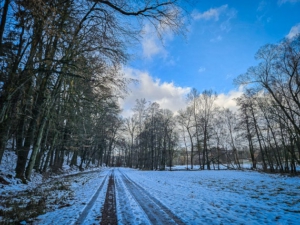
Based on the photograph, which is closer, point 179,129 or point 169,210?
point 169,210

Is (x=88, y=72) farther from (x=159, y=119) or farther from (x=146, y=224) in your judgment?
(x=159, y=119)

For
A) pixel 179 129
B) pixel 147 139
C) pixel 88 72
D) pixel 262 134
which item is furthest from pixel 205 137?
pixel 88 72

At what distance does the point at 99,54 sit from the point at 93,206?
6.26 meters

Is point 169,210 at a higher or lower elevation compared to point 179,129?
lower

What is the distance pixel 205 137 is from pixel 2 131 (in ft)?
93.3

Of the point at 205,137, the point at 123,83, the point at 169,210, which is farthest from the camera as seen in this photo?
the point at 205,137

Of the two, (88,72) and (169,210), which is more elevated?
(88,72)

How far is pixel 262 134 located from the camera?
23656 mm

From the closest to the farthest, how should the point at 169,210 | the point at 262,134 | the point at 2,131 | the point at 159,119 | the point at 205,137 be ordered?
A: the point at 169,210 → the point at 2,131 → the point at 262,134 → the point at 205,137 → the point at 159,119

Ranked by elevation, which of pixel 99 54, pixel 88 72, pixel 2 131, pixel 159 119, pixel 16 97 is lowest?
pixel 2 131

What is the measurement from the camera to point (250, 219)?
392 cm

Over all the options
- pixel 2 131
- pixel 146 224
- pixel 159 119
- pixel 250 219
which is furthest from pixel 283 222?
pixel 159 119

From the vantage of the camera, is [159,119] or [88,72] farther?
[159,119]

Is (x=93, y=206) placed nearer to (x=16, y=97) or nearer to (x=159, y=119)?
(x=16, y=97)
